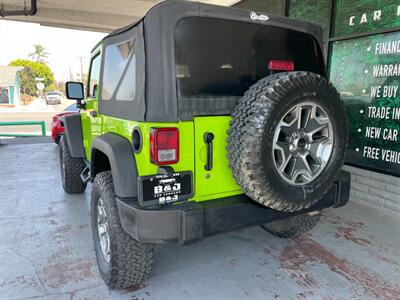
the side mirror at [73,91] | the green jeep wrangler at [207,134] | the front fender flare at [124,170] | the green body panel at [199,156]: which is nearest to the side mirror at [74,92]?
the side mirror at [73,91]

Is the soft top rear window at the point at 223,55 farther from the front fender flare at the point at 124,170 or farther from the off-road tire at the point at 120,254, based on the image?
the off-road tire at the point at 120,254

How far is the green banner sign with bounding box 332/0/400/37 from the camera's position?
376cm

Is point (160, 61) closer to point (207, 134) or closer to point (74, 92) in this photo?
point (207, 134)

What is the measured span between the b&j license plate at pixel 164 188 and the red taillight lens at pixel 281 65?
1.04m

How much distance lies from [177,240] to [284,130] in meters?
0.96

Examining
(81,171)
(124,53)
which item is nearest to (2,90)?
(81,171)

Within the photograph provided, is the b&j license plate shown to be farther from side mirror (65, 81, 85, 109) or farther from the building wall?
the building wall

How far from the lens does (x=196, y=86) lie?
83.8 inches

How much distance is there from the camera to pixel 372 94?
403cm

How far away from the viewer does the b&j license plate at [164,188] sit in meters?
1.95

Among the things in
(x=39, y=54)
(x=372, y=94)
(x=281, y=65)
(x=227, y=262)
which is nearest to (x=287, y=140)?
(x=281, y=65)

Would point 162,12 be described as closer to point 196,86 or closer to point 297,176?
point 196,86

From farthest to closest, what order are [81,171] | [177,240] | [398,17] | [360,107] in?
[81,171] < [360,107] < [398,17] < [177,240]

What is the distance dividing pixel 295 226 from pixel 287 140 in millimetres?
1326
